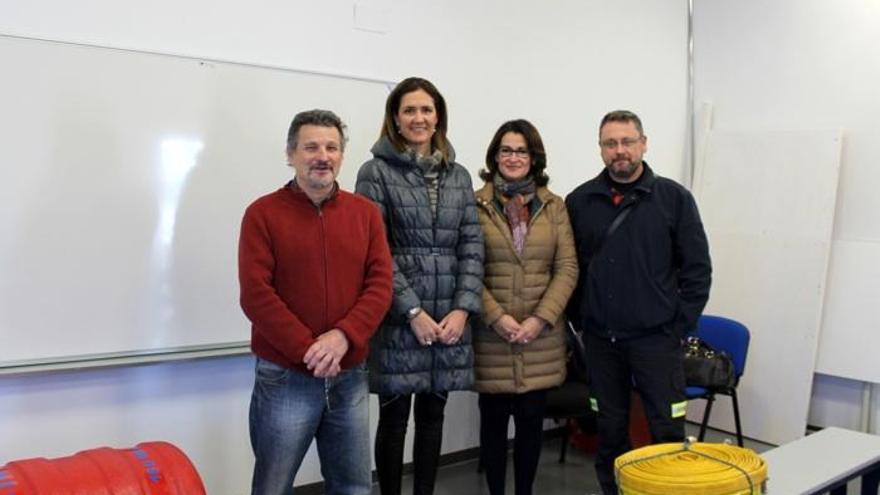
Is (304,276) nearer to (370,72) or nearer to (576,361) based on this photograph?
(370,72)

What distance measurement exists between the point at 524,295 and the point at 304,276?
2.80 ft

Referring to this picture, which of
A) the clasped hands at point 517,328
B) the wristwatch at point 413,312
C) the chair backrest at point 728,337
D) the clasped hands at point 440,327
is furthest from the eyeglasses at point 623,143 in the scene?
the chair backrest at point 728,337

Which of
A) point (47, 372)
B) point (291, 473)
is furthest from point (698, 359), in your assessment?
point (47, 372)

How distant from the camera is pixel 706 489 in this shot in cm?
159

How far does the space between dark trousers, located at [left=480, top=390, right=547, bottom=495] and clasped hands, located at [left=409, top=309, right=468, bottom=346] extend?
14.5 inches

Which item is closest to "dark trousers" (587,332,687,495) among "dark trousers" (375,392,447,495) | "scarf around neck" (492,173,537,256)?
"scarf around neck" (492,173,537,256)

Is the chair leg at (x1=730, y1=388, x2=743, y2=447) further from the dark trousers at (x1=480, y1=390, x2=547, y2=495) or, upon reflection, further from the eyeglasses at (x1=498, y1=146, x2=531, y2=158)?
the eyeglasses at (x1=498, y1=146, x2=531, y2=158)

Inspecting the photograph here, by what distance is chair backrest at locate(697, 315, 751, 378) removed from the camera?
3521mm

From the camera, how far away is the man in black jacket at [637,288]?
2.44 metres

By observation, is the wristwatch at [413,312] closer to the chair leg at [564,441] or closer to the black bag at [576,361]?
the black bag at [576,361]

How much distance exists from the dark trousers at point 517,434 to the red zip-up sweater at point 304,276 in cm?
70

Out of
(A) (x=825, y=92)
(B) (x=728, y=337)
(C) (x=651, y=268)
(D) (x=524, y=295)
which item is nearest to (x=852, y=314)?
(B) (x=728, y=337)

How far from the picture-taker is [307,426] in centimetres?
205

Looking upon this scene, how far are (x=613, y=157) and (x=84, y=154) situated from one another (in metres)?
1.77
